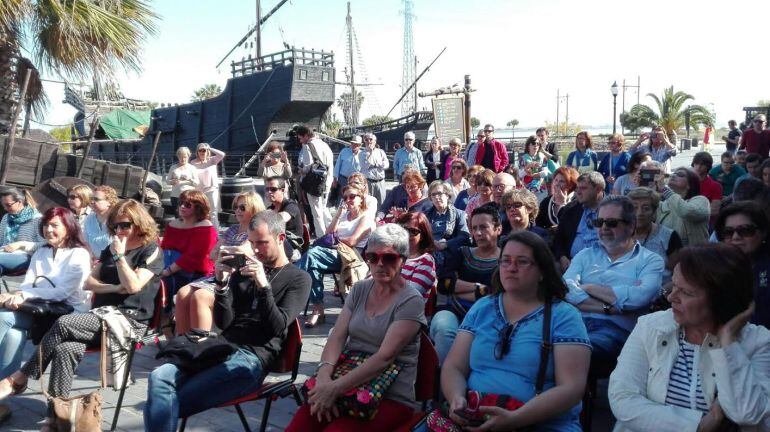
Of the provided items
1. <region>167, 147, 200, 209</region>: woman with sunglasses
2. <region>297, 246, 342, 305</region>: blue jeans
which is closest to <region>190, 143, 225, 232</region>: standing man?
<region>167, 147, 200, 209</region>: woman with sunglasses

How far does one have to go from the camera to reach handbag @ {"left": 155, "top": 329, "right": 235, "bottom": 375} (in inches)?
141

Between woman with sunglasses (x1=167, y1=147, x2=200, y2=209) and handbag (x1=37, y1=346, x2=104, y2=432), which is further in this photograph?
woman with sunglasses (x1=167, y1=147, x2=200, y2=209)

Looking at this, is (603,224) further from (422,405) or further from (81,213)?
(81,213)

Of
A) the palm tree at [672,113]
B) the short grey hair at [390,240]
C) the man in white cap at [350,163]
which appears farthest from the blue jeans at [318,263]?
the palm tree at [672,113]

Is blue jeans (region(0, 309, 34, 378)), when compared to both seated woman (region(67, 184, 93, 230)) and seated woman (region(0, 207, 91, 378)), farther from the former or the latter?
seated woman (region(67, 184, 93, 230))

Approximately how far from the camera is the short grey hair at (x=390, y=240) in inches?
139

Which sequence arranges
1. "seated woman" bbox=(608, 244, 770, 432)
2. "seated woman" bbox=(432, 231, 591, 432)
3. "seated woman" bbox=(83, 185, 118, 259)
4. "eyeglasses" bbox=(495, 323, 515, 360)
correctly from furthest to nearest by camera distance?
"seated woman" bbox=(83, 185, 118, 259) < "eyeglasses" bbox=(495, 323, 515, 360) < "seated woman" bbox=(432, 231, 591, 432) < "seated woman" bbox=(608, 244, 770, 432)

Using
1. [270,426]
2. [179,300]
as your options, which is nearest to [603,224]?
[270,426]

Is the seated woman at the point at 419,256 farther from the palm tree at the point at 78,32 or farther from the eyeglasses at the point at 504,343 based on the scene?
the palm tree at the point at 78,32

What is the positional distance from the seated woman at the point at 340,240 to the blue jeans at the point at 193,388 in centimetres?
269

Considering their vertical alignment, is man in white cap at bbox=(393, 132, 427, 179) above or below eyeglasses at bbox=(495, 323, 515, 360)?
above

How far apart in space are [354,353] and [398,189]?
4224mm

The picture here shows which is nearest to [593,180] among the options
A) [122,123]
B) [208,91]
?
[122,123]

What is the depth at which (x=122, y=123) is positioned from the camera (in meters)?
27.8
